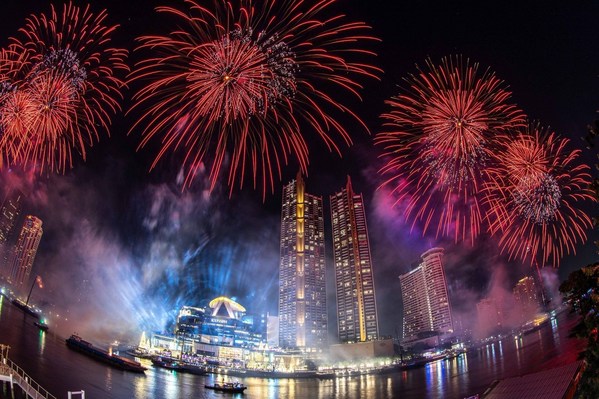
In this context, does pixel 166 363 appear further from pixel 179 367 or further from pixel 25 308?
pixel 25 308

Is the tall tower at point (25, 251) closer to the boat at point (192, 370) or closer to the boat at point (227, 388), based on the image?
the boat at point (192, 370)

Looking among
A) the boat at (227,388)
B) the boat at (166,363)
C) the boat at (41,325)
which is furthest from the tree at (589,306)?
the boat at (166,363)

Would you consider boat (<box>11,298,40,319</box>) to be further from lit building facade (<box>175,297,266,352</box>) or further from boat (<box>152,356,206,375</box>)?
lit building facade (<box>175,297,266,352</box>)

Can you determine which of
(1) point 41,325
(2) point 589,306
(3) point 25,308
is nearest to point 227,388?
(1) point 41,325

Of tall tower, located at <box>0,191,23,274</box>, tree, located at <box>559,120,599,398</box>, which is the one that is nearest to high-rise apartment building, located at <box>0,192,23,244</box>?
tall tower, located at <box>0,191,23,274</box>

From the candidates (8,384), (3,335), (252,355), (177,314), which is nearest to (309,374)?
(252,355)

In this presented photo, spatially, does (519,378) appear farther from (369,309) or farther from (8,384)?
(369,309)
